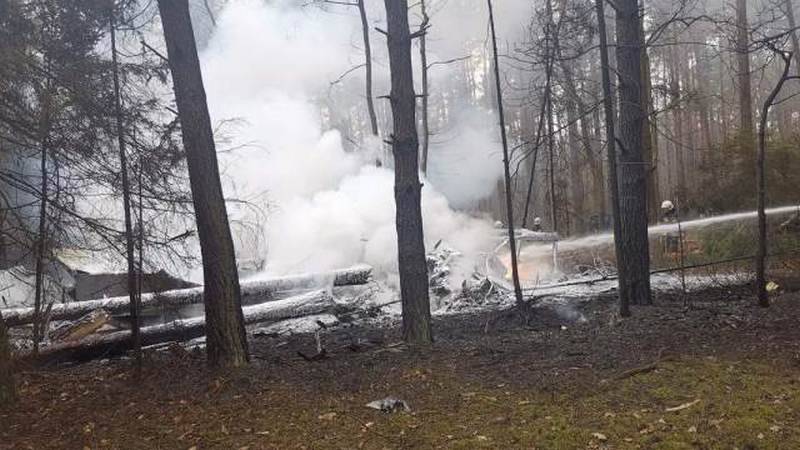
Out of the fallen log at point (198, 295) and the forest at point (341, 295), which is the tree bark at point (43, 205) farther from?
the fallen log at point (198, 295)

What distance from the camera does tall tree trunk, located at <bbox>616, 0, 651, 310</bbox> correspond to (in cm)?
873

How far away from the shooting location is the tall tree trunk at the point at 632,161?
873 cm

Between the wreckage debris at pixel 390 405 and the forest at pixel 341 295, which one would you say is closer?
the forest at pixel 341 295

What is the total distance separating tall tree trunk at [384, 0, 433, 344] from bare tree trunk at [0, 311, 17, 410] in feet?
13.8

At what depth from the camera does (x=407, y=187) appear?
739 cm

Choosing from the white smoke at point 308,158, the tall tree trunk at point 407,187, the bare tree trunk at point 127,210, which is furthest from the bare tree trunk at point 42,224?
the white smoke at point 308,158

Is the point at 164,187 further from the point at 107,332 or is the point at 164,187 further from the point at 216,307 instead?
the point at 107,332

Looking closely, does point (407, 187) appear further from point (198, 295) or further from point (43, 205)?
point (198, 295)

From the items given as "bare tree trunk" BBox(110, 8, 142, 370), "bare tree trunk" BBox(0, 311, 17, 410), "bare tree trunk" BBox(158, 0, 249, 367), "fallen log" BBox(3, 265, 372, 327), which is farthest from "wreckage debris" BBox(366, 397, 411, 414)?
"fallen log" BBox(3, 265, 372, 327)

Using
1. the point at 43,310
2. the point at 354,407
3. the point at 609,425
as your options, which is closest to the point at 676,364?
the point at 609,425

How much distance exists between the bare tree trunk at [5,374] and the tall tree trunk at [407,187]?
4.21 m

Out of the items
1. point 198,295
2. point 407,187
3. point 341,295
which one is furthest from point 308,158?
point 407,187

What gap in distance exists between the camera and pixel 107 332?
30.8 feet

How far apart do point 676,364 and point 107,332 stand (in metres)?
8.22
